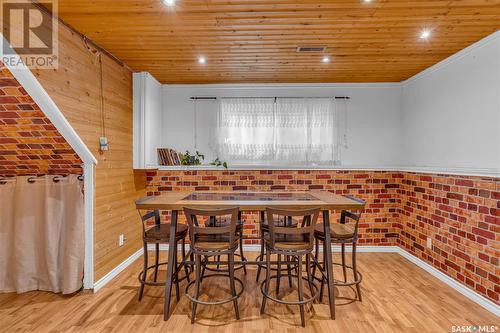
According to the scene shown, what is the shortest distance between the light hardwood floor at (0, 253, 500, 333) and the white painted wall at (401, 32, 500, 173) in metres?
1.39

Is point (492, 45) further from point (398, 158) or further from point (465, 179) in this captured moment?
point (398, 158)

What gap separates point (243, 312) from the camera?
106 inches

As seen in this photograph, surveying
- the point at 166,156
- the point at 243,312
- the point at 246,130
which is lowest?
the point at 243,312

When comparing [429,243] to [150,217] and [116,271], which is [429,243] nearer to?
[150,217]

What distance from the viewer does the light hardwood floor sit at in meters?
2.45

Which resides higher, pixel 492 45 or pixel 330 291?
pixel 492 45

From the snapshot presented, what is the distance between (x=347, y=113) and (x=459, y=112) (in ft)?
5.27

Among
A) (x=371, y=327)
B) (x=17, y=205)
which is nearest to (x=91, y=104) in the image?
(x=17, y=205)

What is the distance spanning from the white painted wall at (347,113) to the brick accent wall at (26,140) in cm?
191

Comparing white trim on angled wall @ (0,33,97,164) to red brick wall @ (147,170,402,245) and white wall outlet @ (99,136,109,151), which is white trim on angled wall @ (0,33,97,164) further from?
red brick wall @ (147,170,402,245)

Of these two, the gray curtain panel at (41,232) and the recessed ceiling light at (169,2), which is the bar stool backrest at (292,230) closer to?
the recessed ceiling light at (169,2)

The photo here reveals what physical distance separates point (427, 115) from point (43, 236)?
4.76 meters

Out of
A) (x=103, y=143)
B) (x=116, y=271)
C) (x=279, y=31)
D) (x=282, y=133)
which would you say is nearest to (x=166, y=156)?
(x=103, y=143)

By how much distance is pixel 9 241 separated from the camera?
9.98 feet
